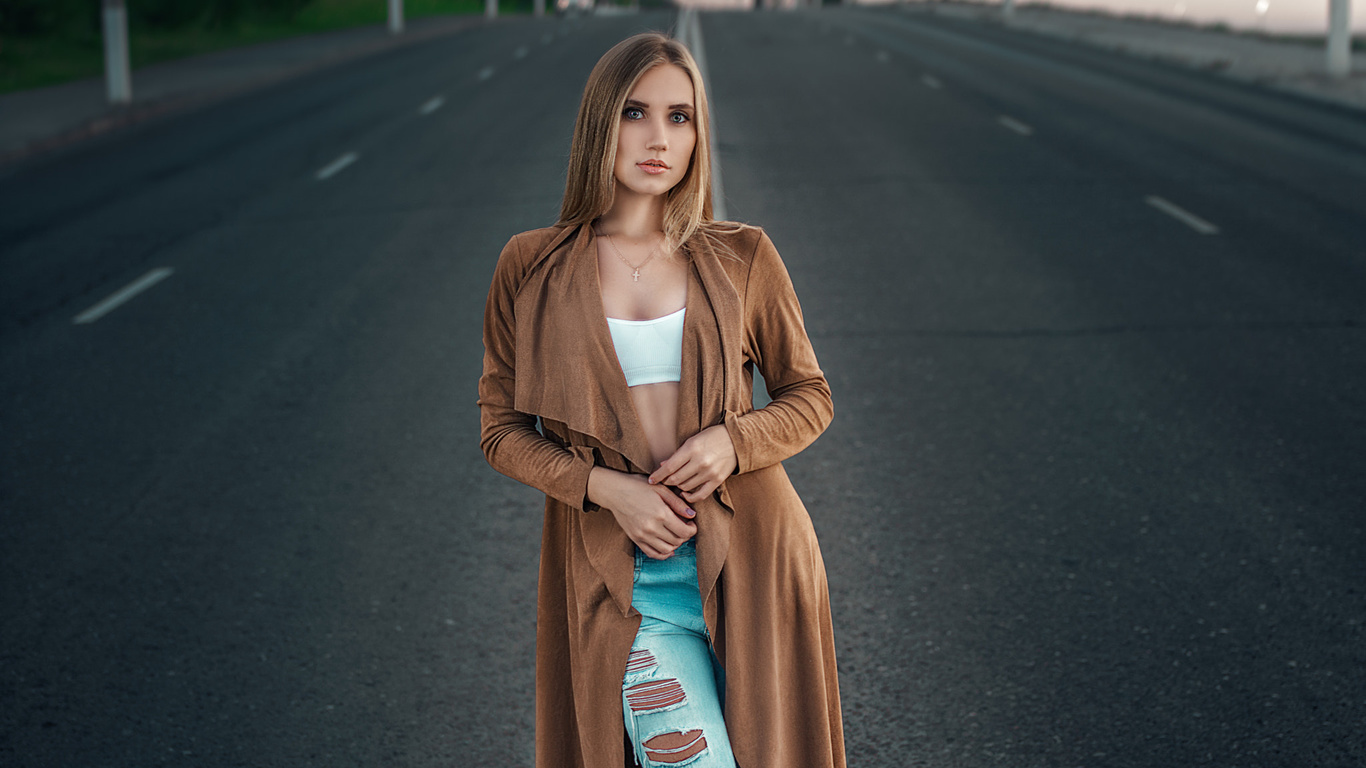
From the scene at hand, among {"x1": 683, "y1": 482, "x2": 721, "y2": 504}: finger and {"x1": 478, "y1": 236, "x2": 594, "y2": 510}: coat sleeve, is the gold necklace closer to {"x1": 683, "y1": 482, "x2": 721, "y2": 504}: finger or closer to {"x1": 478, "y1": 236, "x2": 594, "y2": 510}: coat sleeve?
{"x1": 478, "y1": 236, "x2": 594, "y2": 510}: coat sleeve

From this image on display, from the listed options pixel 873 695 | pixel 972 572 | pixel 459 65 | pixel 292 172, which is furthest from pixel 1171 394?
pixel 459 65

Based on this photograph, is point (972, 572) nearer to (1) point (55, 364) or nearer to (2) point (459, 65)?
(1) point (55, 364)

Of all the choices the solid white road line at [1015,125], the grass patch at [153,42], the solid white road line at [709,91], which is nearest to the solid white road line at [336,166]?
the solid white road line at [709,91]

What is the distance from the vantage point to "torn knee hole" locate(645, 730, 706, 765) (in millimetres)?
2139

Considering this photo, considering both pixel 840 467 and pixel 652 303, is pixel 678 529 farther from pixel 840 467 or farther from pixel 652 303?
pixel 840 467

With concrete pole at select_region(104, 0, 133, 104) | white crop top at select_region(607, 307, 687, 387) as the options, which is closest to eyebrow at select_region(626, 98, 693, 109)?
white crop top at select_region(607, 307, 687, 387)

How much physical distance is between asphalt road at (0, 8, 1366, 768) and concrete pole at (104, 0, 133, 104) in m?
6.67

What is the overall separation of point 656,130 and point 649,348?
1.19ft

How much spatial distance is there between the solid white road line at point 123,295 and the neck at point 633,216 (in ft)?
23.8

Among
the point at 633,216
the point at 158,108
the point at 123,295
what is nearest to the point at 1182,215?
the point at 123,295

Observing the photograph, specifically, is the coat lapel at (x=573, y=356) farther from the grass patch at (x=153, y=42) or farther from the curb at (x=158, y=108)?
the grass patch at (x=153, y=42)

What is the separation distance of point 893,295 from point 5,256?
702cm

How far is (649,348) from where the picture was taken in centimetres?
225

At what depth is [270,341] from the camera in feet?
26.6
